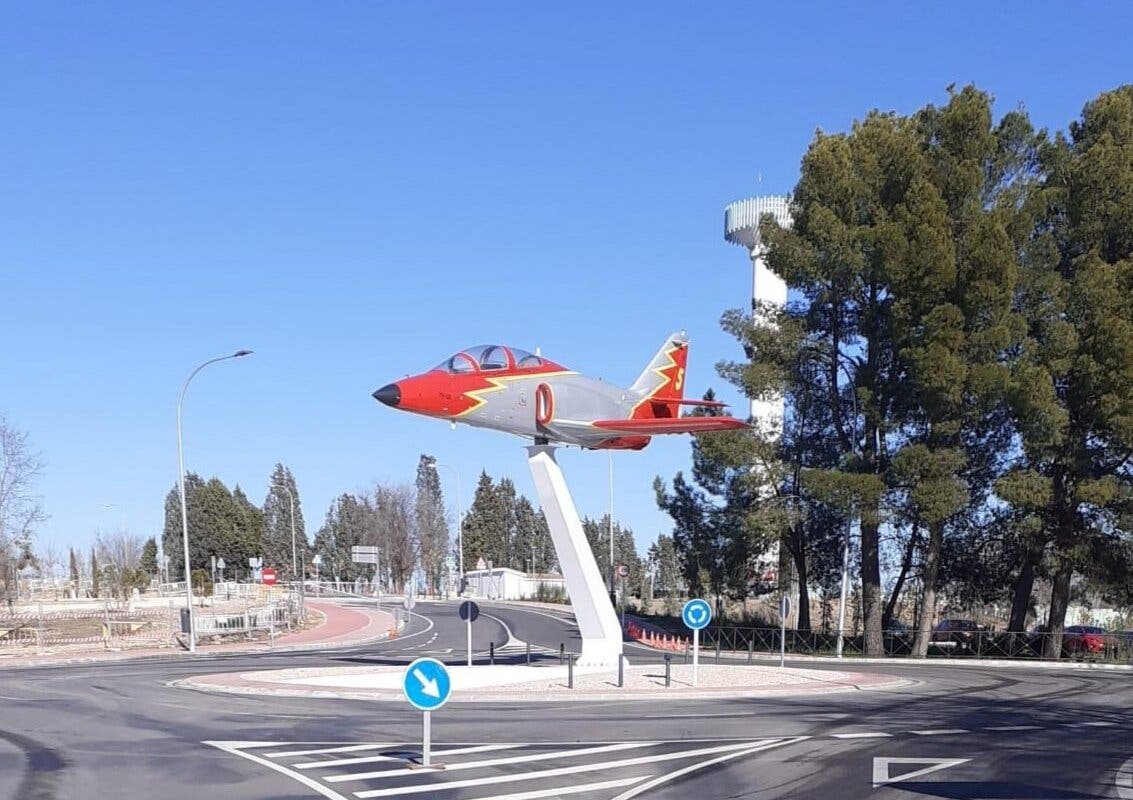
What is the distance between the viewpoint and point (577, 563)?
29250 millimetres

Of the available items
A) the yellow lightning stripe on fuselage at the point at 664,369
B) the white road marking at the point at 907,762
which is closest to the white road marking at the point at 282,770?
the white road marking at the point at 907,762

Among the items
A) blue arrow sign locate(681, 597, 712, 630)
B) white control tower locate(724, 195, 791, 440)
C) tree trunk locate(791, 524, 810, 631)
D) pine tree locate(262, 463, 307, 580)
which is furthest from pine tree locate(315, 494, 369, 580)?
blue arrow sign locate(681, 597, 712, 630)

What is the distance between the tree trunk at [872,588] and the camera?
43.7 m

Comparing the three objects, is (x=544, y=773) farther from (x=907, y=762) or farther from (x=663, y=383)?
(x=663, y=383)

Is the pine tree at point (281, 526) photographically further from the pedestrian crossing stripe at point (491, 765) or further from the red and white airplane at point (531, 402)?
the pedestrian crossing stripe at point (491, 765)

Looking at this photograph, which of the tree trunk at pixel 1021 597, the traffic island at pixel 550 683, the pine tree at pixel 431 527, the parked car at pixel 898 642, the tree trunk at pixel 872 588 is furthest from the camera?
the pine tree at pixel 431 527

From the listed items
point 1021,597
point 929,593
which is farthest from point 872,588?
point 1021,597

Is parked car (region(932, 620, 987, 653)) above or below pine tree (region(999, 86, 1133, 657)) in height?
below

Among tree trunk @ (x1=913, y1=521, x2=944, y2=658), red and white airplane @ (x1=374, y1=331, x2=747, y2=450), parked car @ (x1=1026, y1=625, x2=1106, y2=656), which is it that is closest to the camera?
red and white airplane @ (x1=374, y1=331, x2=747, y2=450)

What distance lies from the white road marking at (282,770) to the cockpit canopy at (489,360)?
12.7 m

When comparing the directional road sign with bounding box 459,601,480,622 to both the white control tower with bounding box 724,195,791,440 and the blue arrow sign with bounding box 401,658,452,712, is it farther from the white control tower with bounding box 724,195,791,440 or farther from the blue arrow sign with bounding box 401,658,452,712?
the white control tower with bounding box 724,195,791,440

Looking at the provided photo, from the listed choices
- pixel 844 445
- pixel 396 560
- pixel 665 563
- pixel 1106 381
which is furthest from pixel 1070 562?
pixel 665 563

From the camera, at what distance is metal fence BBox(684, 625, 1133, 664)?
41469 millimetres

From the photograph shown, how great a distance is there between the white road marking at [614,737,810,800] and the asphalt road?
0.05 metres
